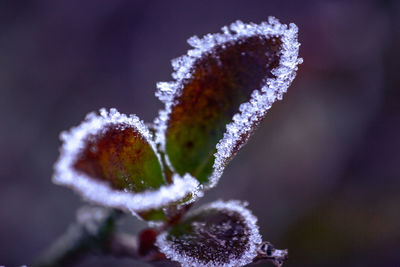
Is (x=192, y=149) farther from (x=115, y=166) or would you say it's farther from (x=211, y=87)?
(x=115, y=166)

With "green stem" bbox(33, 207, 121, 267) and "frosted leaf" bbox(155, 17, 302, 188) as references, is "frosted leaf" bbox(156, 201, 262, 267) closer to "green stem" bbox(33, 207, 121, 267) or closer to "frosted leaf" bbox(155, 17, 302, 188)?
"frosted leaf" bbox(155, 17, 302, 188)

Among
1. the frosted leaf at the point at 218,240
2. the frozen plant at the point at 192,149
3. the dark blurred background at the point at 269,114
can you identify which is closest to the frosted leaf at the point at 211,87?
the frozen plant at the point at 192,149

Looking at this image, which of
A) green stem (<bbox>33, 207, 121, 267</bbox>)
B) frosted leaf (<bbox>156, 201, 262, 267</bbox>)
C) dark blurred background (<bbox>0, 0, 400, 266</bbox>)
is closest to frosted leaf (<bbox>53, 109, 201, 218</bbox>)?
frosted leaf (<bbox>156, 201, 262, 267</bbox>)

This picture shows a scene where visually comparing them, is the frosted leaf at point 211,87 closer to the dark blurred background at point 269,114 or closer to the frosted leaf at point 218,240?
the frosted leaf at point 218,240

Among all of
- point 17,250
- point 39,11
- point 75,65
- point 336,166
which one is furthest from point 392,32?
point 17,250

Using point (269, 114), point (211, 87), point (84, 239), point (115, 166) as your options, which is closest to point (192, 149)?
point (211, 87)

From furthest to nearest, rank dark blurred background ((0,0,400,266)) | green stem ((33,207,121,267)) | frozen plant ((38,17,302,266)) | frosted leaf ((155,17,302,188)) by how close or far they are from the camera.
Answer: dark blurred background ((0,0,400,266))
green stem ((33,207,121,267))
frosted leaf ((155,17,302,188))
frozen plant ((38,17,302,266))

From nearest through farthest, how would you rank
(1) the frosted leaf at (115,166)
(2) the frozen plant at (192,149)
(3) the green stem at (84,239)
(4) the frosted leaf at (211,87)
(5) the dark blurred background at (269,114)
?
(1) the frosted leaf at (115,166)
(2) the frozen plant at (192,149)
(4) the frosted leaf at (211,87)
(3) the green stem at (84,239)
(5) the dark blurred background at (269,114)
